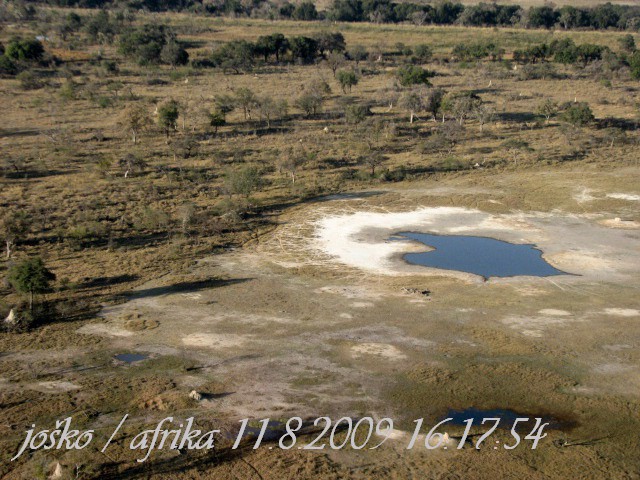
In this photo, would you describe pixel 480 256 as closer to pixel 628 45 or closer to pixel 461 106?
pixel 461 106

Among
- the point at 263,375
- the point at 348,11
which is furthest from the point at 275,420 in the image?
the point at 348,11

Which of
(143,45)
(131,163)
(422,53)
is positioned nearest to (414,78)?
(422,53)

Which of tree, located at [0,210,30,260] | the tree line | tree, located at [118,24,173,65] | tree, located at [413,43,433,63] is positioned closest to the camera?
tree, located at [0,210,30,260]

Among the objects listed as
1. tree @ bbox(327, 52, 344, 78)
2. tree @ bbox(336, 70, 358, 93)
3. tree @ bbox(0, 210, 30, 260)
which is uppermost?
tree @ bbox(327, 52, 344, 78)

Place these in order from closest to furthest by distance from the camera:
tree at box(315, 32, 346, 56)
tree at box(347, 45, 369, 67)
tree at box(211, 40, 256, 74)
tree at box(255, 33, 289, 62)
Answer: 1. tree at box(211, 40, 256, 74)
2. tree at box(255, 33, 289, 62)
3. tree at box(347, 45, 369, 67)
4. tree at box(315, 32, 346, 56)

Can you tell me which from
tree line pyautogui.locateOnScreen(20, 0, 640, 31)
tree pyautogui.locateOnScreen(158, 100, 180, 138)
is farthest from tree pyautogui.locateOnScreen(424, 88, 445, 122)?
tree line pyautogui.locateOnScreen(20, 0, 640, 31)

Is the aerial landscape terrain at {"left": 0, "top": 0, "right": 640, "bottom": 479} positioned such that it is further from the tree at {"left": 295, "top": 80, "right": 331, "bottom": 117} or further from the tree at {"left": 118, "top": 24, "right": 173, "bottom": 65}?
the tree at {"left": 118, "top": 24, "right": 173, "bottom": 65}

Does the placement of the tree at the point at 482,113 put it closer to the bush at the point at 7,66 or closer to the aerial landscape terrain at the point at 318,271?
the aerial landscape terrain at the point at 318,271
